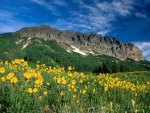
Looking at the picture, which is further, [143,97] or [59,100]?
[143,97]

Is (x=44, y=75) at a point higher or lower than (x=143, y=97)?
higher

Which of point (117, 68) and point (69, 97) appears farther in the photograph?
point (117, 68)

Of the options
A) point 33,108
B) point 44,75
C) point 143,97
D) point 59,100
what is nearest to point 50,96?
point 59,100

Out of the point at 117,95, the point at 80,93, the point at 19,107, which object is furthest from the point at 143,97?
the point at 19,107

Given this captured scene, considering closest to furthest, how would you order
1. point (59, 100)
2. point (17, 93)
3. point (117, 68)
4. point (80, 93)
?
point (17, 93) → point (59, 100) → point (80, 93) → point (117, 68)

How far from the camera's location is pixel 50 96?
869 centimetres

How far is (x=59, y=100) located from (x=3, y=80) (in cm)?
181

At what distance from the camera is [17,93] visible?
752 cm

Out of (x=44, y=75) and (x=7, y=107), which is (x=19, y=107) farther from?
(x=44, y=75)

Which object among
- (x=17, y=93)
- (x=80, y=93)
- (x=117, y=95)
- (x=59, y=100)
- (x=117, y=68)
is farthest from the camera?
(x=117, y=68)

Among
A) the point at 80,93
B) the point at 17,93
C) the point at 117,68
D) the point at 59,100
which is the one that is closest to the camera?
the point at 17,93

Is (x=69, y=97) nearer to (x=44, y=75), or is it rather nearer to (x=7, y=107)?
(x=7, y=107)

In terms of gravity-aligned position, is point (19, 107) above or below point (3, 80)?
below

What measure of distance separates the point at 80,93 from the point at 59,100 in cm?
166
